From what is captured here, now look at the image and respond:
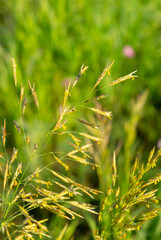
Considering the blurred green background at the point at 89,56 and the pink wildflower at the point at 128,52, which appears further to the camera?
the pink wildflower at the point at 128,52

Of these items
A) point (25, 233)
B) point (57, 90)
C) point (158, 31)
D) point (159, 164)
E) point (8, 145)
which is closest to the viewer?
point (25, 233)

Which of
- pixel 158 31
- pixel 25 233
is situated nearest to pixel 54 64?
pixel 158 31

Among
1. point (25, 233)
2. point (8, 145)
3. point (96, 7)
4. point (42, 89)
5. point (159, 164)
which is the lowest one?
point (159, 164)

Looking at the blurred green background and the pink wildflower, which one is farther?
the pink wildflower

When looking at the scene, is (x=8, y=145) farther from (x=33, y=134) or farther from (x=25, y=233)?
(x=25, y=233)

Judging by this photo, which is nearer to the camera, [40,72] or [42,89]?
[42,89]

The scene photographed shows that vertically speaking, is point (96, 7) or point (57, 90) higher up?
point (96, 7)

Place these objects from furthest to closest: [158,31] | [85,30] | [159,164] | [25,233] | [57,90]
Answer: [158,31] < [85,30] < [57,90] < [159,164] < [25,233]

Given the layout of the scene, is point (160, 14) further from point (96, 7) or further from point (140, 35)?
point (96, 7)
